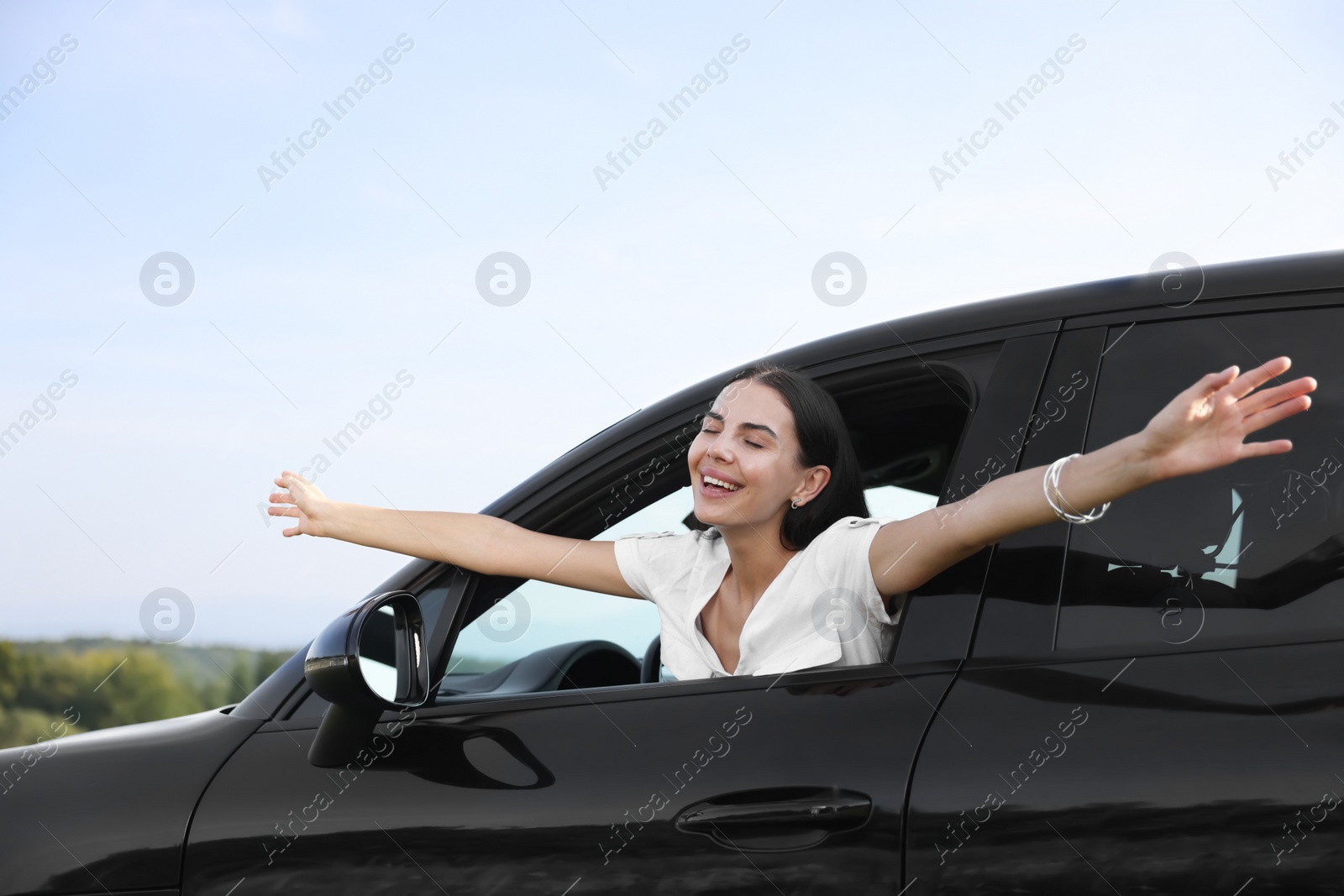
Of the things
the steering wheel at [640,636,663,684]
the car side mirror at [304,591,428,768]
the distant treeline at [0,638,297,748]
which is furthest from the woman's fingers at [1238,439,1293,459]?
the distant treeline at [0,638,297,748]

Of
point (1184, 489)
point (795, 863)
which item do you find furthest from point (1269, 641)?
point (795, 863)

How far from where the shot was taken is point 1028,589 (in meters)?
1.57

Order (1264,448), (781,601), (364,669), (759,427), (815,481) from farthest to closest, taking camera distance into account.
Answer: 1. (815,481)
2. (759,427)
3. (781,601)
4. (364,669)
5. (1264,448)

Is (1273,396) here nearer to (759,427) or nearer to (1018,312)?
(1018,312)

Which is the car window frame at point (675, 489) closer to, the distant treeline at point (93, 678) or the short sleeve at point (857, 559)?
the short sleeve at point (857, 559)

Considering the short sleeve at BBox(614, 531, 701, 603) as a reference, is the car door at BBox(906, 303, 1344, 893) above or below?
below

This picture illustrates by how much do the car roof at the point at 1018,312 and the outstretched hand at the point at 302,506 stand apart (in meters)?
0.38

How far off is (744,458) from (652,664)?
0.82 m

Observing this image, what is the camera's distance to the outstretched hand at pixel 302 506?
221 cm

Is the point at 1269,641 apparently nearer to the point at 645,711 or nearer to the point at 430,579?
the point at 645,711

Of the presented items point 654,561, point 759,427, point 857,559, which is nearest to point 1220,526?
point 857,559

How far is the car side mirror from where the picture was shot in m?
1.72

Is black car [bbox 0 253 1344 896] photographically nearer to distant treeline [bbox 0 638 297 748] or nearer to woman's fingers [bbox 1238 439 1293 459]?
woman's fingers [bbox 1238 439 1293 459]

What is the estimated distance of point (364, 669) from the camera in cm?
173
